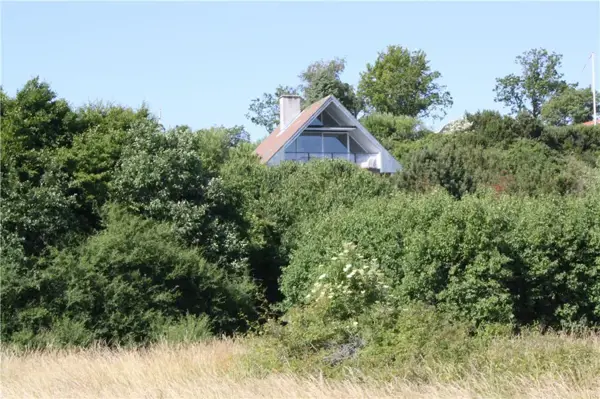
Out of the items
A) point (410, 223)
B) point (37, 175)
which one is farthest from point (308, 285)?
point (37, 175)

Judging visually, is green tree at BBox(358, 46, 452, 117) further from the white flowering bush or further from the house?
the white flowering bush

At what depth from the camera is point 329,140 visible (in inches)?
1654

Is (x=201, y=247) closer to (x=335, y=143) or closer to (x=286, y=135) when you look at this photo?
(x=286, y=135)

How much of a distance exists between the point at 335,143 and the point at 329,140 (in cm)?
40

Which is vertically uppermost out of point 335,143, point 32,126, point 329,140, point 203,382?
point 329,140

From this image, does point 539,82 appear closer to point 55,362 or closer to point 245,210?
point 245,210

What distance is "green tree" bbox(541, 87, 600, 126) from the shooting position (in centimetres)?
6294

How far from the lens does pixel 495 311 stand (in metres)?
16.5

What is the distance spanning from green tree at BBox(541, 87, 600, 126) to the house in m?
25.7

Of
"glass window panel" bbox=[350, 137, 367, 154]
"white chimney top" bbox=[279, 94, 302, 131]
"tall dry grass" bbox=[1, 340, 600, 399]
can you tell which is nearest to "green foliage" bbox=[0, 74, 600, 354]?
"tall dry grass" bbox=[1, 340, 600, 399]

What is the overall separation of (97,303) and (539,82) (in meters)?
54.7

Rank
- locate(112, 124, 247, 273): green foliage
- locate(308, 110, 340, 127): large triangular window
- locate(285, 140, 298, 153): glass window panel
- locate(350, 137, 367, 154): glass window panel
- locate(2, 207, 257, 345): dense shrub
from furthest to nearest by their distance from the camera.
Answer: locate(350, 137, 367, 154): glass window panel
locate(308, 110, 340, 127): large triangular window
locate(285, 140, 298, 153): glass window panel
locate(112, 124, 247, 273): green foliage
locate(2, 207, 257, 345): dense shrub

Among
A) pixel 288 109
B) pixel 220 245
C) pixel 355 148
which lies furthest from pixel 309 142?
pixel 220 245

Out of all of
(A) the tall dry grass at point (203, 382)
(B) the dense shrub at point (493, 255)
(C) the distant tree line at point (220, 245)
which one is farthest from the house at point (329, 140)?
(A) the tall dry grass at point (203, 382)
